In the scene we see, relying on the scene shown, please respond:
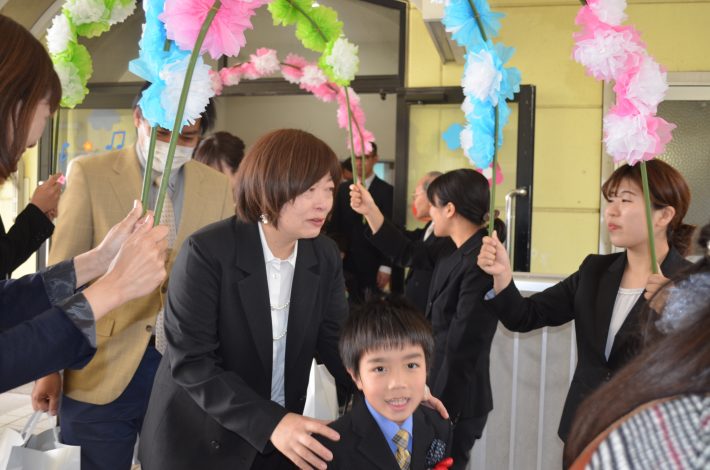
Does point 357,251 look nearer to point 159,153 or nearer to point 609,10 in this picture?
point 159,153

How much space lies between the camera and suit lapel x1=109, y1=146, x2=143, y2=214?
2146 millimetres

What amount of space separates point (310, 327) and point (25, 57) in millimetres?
893

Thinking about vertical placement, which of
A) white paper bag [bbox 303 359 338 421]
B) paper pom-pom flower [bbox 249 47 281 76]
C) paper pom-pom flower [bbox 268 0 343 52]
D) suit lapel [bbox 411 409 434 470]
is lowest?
suit lapel [bbox 411 409 434 470]

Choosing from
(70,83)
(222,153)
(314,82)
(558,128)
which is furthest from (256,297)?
(558,128)

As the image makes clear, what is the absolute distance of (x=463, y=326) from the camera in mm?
2412

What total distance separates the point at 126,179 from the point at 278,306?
2.48 ft

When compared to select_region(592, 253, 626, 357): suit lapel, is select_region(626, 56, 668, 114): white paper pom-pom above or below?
above

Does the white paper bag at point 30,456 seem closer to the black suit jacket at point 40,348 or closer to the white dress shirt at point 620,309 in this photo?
the black suit jacket at point 40,348

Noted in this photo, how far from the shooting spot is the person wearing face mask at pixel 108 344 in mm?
2053

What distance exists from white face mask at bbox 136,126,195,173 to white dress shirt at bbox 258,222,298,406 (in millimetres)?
550

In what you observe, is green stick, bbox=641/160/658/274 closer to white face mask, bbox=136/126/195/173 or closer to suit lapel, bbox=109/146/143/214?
white face mask, bbox=136/126/195/173

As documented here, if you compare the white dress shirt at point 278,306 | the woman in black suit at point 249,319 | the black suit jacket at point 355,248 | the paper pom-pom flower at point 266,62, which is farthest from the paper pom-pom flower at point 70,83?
the black suit jacket at point 355,248

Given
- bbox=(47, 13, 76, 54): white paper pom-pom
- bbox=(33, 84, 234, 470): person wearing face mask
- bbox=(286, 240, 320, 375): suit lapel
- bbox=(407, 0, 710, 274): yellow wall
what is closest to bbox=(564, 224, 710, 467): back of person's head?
bbox=(286, 240, 320, 375): suit lapel

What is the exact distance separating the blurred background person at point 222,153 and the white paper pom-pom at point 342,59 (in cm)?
92
